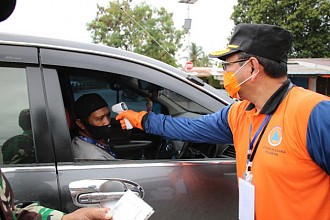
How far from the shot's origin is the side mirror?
3.59ft

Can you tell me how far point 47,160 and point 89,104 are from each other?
0.63m

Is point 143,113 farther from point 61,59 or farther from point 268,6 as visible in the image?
point 268,6

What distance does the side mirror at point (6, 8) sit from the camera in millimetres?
1093

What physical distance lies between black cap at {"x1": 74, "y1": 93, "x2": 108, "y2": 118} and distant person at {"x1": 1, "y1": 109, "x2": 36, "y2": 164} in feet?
1.79

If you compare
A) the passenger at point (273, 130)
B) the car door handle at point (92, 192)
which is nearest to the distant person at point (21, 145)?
the car door handle at point (92, 192)

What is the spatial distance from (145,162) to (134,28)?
2590 cm

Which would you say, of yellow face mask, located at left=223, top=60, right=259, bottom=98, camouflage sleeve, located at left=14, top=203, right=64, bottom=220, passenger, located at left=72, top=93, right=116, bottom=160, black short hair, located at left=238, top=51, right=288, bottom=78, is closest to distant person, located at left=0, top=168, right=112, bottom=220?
camouflage sleeve, located at left=14, top=203, right=64, bottom=220

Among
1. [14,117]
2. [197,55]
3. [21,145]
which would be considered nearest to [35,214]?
[21,145]

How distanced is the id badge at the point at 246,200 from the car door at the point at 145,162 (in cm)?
36

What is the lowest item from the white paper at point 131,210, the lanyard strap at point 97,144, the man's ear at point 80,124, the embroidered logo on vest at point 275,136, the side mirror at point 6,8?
the white paper at point 131,210

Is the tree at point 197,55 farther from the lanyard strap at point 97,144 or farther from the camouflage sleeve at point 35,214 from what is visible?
the camouflage sleeve at point 35,214

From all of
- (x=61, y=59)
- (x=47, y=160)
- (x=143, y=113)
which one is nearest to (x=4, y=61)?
(x=61, y=59)

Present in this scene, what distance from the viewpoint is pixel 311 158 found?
53.8 inches

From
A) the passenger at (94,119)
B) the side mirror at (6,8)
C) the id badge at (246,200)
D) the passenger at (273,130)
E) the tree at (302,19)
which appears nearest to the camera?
the side mirror at (6,8)
